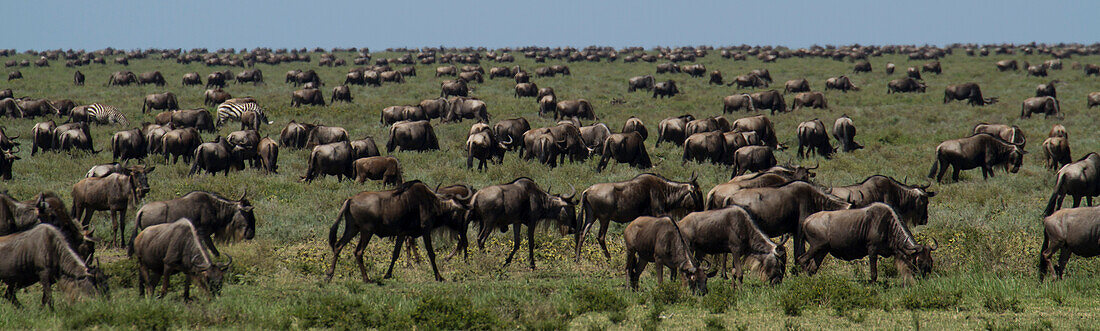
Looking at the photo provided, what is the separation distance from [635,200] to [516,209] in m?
2.20

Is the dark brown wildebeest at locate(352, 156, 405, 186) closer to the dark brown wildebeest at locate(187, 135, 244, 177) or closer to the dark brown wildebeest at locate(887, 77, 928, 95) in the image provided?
the dark brown wildebeest at locate(187, 135, 244, 177)

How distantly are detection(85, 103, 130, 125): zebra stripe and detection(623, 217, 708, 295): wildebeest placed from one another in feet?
110

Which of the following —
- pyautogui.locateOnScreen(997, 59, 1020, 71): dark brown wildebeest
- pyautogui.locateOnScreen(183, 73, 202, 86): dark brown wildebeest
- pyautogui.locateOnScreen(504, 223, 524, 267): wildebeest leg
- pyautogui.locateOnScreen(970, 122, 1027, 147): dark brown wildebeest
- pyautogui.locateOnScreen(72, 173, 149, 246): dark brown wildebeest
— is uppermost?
pyautogui.locateOnScreen(997, 59, 1020, 71): dark brown wildebeest

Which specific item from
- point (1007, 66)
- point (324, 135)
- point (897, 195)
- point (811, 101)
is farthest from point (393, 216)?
point (1007, 66)

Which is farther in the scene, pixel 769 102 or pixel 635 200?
pixel 769 102

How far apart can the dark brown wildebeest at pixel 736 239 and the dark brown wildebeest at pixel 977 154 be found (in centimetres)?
1366

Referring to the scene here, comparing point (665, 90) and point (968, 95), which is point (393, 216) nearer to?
point (665, 90)

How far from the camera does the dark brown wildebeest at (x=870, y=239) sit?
34.2ft

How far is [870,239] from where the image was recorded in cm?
1056

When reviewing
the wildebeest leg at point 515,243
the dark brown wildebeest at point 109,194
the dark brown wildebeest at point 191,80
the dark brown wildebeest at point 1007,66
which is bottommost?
the wildebeest leg at point 515,243

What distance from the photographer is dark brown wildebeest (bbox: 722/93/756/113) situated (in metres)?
41.6

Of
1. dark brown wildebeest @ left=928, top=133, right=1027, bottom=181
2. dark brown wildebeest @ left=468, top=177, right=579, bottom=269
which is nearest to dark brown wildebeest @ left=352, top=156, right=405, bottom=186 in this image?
dark brown wildebeest @ left=468, top=177, right=579, bottom=269

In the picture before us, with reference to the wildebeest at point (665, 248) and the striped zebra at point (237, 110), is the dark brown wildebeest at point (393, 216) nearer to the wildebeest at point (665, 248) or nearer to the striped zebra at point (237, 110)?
the wildebeest at point (665, 248)

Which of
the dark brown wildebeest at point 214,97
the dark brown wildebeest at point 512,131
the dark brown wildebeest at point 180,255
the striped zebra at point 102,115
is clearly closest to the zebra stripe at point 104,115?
→ the striped zebra at point 102,115
